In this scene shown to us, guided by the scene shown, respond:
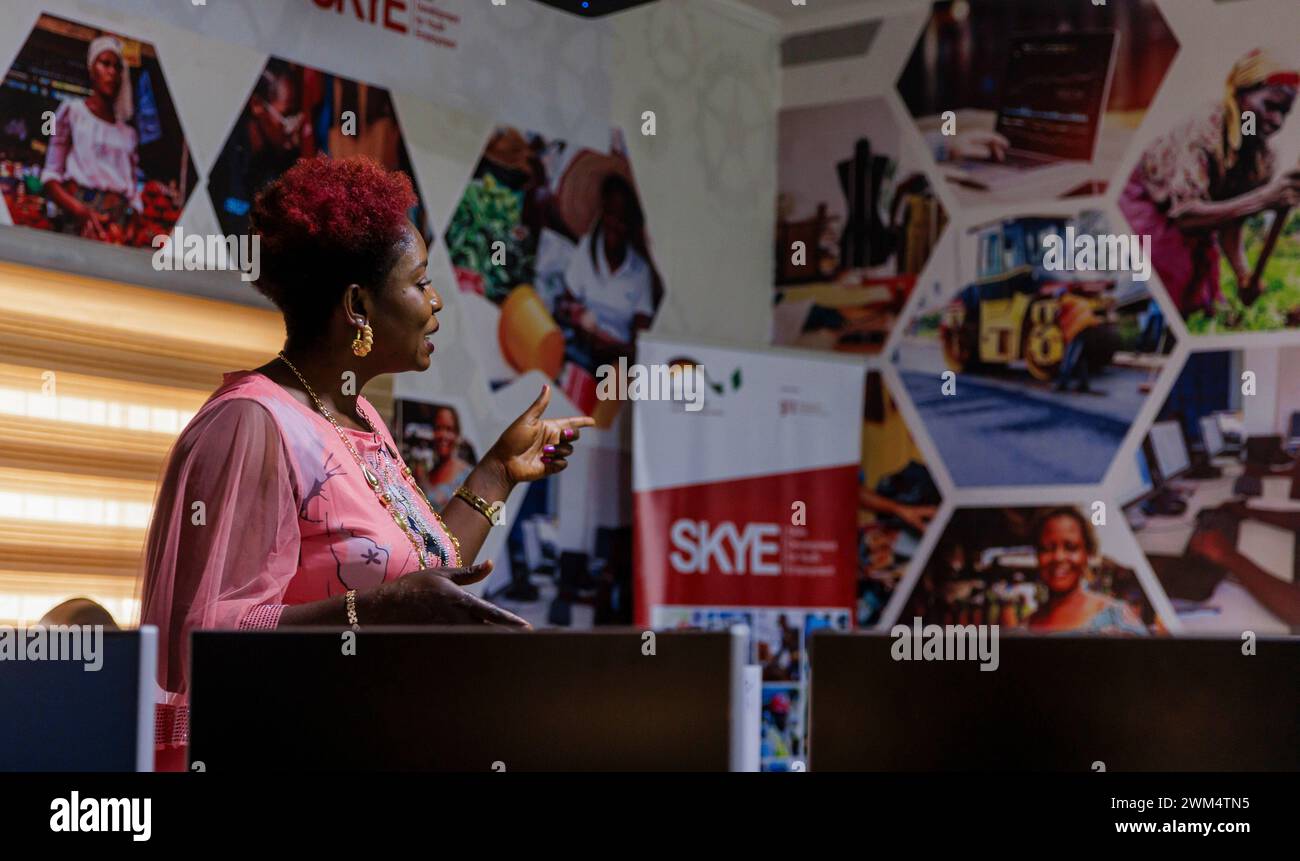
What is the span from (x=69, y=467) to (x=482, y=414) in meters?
2.05

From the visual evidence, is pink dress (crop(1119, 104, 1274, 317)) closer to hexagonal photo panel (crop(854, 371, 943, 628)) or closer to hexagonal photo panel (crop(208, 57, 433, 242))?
hexagonal photo panel (crop(854, 371, 943, 628))

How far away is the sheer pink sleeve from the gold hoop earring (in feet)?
0.78

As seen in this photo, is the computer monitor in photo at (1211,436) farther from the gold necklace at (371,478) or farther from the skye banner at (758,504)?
the gold necklace at (371,478)

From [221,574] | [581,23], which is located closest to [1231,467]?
[581,23]

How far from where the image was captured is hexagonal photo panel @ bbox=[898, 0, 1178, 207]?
521 cm

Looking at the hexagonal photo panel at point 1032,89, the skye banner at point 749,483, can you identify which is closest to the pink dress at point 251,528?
the skye banner at point 749,483

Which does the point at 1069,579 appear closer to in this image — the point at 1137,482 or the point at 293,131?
the point at 1137,482

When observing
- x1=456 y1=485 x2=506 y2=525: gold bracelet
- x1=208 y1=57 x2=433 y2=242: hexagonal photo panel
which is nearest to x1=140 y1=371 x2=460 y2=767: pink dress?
x1=456 y1=485 x2=506 y2=525: gold bracelet

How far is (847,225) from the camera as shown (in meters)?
5.79

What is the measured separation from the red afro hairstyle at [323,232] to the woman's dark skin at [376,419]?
2 centimetres

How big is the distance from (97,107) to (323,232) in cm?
217

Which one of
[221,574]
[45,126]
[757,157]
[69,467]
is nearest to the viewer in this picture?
[221,574]
